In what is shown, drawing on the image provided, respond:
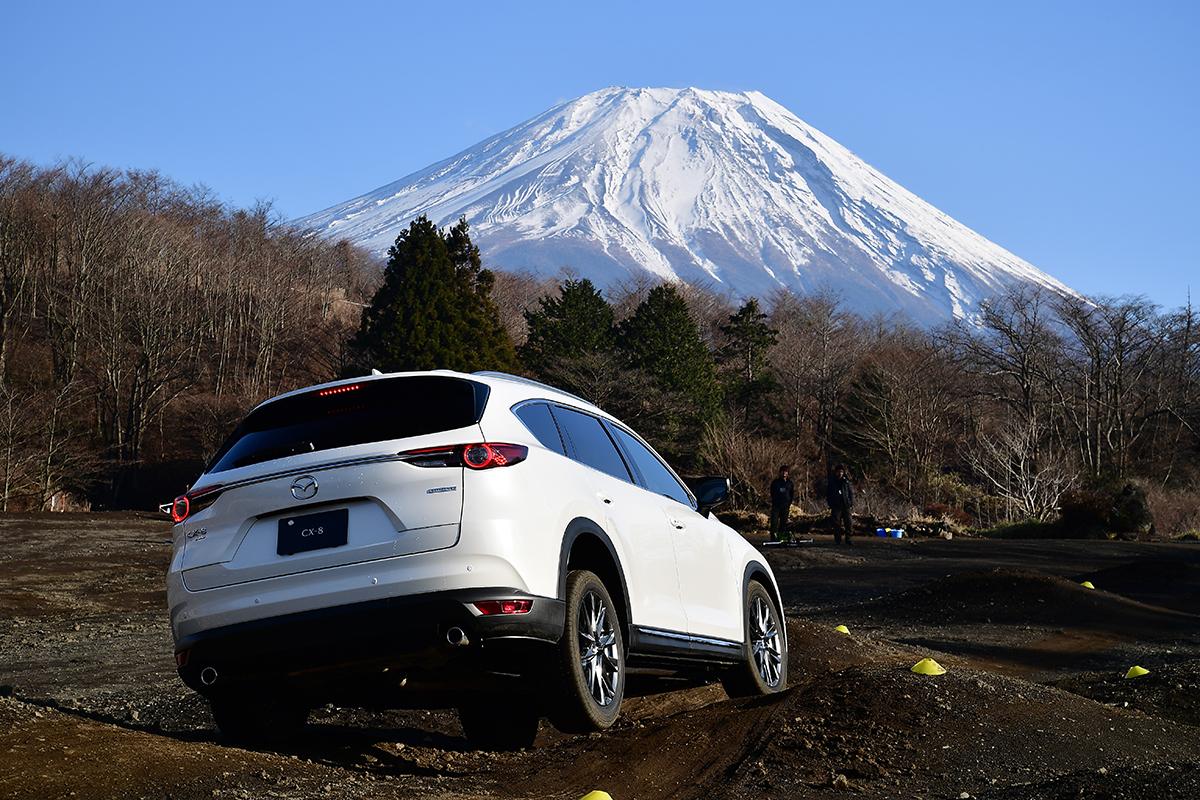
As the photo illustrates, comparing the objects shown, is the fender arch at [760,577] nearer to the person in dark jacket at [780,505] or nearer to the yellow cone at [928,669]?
the yellow cone at [928,669]

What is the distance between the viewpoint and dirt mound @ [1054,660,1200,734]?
26.5ft

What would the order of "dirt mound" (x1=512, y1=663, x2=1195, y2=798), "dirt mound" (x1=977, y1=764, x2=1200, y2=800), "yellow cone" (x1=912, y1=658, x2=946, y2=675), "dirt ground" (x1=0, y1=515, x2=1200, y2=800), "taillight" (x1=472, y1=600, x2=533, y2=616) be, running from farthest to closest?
"yellow cone" (x1=912, y1=658, x2=946, y2=675)
"dirt mound" (x1=512, y1=663, x2=1195, y2=798)
"taillight" (x1=472, y1=600, x2=533, y2=616)
"dirt ground" (x1=0, y1=515, x2=1200, y2=800)
"dirt mound" (x1=977, y1=764, x2=1200, y2=800)

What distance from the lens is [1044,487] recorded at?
45.5 meters

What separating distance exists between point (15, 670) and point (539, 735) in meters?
6.25

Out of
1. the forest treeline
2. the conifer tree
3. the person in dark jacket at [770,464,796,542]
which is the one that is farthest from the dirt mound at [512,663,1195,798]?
the conifer tree

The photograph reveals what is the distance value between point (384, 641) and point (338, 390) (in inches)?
50.0

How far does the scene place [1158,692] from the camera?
27.6 ft

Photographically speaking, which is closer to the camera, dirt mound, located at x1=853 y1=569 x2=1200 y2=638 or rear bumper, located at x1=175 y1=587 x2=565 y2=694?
rear bumper, located at x1=175 y1=587 x2=565 y2=694

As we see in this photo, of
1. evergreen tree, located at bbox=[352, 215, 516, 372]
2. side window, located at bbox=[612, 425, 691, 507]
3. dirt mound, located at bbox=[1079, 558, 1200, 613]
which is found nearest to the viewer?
side window, located at bbox=[612, 425, 691, 507]

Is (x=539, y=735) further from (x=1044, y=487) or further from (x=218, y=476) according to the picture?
(x=1044, y=487)

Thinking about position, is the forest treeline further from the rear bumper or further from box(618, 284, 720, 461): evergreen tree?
the rear bumper

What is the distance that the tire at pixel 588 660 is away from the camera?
584 cm

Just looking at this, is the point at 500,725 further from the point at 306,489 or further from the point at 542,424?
the point at 306,489

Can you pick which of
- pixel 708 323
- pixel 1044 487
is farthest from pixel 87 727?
pixel 708 323
